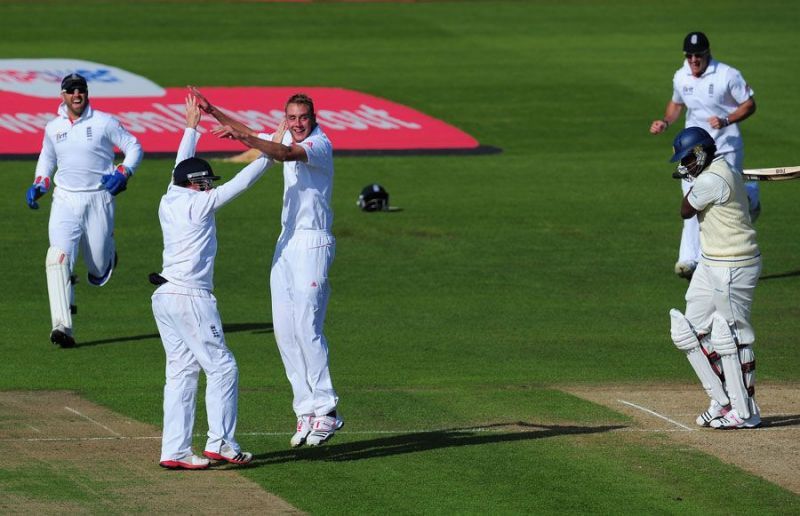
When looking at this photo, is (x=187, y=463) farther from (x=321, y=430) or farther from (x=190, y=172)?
Result: (x=190, y=172)

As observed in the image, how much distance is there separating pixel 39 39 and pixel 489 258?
16093mm

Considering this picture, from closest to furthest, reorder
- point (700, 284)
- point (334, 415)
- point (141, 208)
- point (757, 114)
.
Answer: point (334, 415) → point (700, 284) → point (141, 208) → point (757, 114)

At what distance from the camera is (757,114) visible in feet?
91.6

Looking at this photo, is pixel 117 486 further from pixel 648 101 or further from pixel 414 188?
pixel 648 101

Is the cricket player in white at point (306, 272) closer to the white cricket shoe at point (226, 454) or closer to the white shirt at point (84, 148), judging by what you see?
the white cricket shoe at point (226, 454)

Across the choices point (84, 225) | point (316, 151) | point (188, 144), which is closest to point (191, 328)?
point (188, 144)

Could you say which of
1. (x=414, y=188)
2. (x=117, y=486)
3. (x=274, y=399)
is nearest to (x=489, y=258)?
(x=414, y=188)

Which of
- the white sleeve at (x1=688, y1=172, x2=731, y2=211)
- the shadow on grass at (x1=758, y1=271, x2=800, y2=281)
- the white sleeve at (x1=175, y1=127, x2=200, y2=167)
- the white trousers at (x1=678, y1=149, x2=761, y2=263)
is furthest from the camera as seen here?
the shadow on grass at (x1=758, y1=271, x2=800, y2=281)

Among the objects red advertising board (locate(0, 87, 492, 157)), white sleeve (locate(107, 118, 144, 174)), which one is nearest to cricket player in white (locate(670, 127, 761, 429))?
white sleeve (locate(107, 118, 144, 174))

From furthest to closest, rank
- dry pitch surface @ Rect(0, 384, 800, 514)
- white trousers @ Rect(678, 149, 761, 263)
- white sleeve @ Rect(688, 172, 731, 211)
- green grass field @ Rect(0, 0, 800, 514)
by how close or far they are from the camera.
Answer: white trousers @ Rect(678, 149, 761, 263), white sleeve @ Rect(688, 172, 731, 211), green grass field @ Rect(0, 0, 800, 514), dry pitch surface @ Rect(0, 384, 800, 514)

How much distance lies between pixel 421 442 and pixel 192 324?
1.94 m

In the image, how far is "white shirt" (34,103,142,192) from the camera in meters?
14.6

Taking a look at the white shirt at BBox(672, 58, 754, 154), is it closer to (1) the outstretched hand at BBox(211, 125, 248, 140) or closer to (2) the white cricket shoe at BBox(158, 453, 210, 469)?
(1) the outstretched hand at BBox(211, 125, 248, 140)

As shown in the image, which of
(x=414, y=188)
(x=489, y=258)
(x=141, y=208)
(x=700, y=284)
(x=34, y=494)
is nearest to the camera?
(x=34, y=494)
